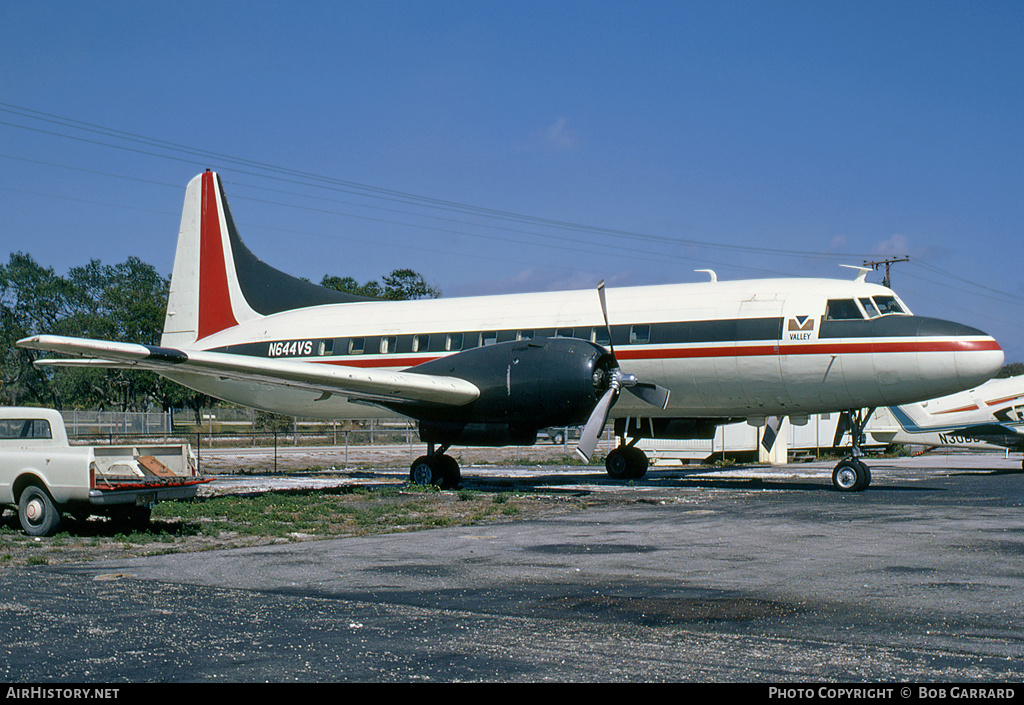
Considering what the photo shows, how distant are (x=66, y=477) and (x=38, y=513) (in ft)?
2.50

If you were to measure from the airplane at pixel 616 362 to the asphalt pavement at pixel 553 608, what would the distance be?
16.9 feet

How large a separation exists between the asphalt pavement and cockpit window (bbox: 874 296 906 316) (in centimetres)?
665

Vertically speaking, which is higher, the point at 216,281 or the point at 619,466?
the point at 216,281

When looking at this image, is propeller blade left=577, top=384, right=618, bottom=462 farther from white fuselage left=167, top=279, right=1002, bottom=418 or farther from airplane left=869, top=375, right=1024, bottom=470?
airplane left=869, top=375, right=1024, bottom=470

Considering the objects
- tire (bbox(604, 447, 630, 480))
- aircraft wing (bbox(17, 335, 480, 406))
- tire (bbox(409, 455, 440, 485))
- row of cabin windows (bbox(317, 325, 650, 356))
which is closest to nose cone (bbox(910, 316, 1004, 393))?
row of cabin windows (bbox(317, 325, 650, 356))

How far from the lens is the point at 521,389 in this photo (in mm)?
18281

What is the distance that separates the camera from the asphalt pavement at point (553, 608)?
551 cm

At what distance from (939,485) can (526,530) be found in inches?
545

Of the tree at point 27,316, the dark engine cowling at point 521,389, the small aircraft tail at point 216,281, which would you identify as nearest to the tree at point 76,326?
the tree at point 27,316

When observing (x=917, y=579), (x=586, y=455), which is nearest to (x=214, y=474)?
(x=586, y=455)

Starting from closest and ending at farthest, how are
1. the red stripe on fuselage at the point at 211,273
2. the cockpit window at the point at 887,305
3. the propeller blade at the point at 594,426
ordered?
the propeller blade at the point at 594,426, the cockpit window at the point at 887,305, the red stripe on fuselage at the point at 211,273

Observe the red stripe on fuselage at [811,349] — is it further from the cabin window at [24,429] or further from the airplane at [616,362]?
the cabin window at [24,429]

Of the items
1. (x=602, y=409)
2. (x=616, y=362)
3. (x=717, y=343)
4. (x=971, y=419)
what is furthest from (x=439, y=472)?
(x=971, y=419)

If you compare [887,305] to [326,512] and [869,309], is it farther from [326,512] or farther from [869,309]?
[326,512]
